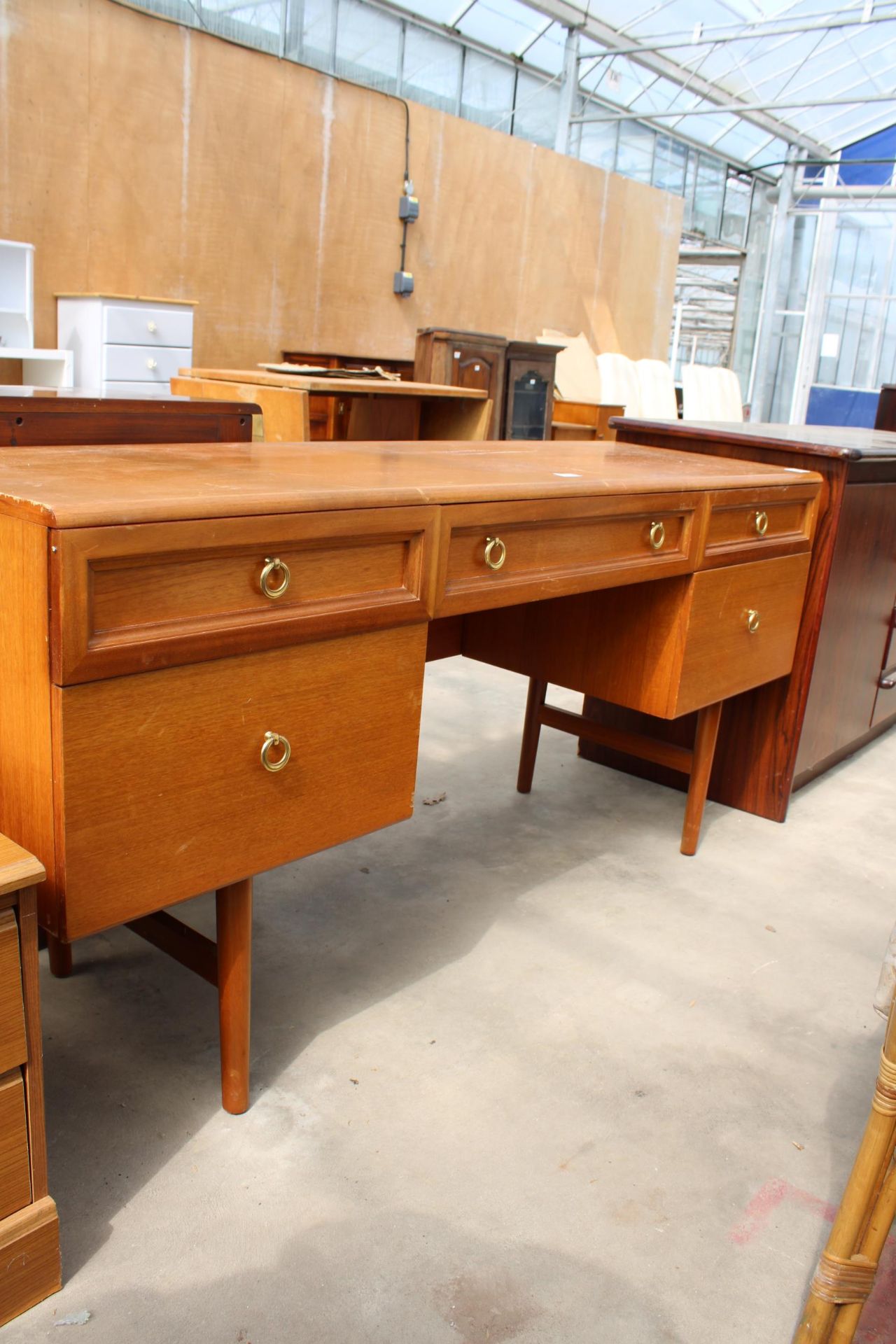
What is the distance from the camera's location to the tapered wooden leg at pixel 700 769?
241 cm

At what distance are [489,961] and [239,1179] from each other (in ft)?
2.23

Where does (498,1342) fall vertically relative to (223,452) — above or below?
below

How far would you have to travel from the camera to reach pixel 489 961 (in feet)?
6.40

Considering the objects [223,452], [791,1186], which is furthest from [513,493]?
[791,1186]

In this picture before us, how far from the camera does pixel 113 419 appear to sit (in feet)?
7.71

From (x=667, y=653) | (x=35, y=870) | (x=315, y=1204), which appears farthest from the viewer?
(x=667, y=653)

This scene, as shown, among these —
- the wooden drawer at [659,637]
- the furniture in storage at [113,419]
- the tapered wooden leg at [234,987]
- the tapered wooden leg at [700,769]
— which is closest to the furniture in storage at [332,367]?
the furniture in storage at [113,419]

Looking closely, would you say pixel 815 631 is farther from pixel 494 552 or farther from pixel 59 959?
pixel 59 959

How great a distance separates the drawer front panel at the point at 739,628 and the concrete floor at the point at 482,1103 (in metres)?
0.44

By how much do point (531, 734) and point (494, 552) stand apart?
3.98ft

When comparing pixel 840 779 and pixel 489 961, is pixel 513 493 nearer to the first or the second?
pixel 489 961

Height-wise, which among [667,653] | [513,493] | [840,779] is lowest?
[840,779]

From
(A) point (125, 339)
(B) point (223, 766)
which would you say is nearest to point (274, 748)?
(B) point (223, 766)

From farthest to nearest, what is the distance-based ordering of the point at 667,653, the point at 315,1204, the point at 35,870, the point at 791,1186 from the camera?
1. the point at 667,653
2. the point at 791,1186
3. the point at 315,1204
4. the point at 35,870
